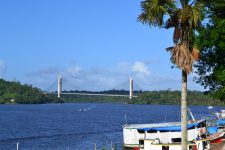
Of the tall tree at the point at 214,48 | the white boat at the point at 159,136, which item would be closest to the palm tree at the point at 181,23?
the tall tree at the point at 214,48

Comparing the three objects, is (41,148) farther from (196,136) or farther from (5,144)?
(196,136)

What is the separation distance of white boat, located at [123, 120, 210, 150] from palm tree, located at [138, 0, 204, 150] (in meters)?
28.2

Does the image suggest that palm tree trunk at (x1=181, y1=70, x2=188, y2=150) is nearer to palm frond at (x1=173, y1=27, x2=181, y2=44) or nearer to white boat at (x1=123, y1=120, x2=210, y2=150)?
palm frond at (x1=173, y1=27, x2=181, y2=44)

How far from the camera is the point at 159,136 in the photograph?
185 feet

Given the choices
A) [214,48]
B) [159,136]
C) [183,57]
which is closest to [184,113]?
[183,57]

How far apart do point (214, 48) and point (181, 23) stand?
19.5 m

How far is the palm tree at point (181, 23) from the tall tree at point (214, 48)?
13.7 meters

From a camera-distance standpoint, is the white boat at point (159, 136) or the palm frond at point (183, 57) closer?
the palm frond at point (183, 57)

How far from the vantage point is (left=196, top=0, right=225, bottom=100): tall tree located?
41.0m

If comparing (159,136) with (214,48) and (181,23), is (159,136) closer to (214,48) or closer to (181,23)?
(214,48)

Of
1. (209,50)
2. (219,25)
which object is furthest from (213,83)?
(219,25)

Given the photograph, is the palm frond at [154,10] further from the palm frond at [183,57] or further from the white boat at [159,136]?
the white boat at [159,136]

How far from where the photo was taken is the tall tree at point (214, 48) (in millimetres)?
41000

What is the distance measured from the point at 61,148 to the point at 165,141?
23772 mm
